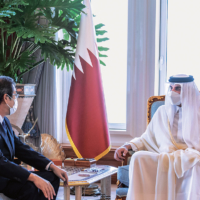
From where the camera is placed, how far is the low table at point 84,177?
239 centimetres

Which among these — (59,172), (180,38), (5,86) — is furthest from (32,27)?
(180,38)

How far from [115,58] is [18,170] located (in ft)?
9.42

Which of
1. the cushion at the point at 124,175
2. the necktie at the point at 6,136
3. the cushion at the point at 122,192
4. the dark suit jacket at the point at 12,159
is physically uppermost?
the necktie at the point at 6,136

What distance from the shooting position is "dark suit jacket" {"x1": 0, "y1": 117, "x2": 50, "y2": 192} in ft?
6.38

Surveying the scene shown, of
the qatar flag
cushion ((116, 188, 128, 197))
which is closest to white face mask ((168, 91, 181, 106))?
cushion ((116, 188, 128, 197))

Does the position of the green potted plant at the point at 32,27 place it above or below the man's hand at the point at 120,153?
above

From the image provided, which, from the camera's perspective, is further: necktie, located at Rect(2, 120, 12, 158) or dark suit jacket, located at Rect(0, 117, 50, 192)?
necktie, located at Rect(2, 120, 12, 158)

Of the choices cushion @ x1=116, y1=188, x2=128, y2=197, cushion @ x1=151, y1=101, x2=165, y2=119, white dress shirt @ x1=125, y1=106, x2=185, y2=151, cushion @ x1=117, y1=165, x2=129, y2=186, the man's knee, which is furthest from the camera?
cushion @ x1=151, y1=101, x2=165, y2=119

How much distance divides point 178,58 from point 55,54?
1687mm

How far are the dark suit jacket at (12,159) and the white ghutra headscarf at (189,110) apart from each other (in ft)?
4.06

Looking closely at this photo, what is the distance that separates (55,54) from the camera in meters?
3.67

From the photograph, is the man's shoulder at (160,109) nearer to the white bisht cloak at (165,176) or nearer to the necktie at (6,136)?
the white bisht cloak at (165,176)

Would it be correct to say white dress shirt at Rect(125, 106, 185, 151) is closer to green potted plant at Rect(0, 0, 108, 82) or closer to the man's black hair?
the man's black hair

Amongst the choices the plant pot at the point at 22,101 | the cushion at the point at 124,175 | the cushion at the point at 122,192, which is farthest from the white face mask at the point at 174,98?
the plant pot at the point at 22,101
